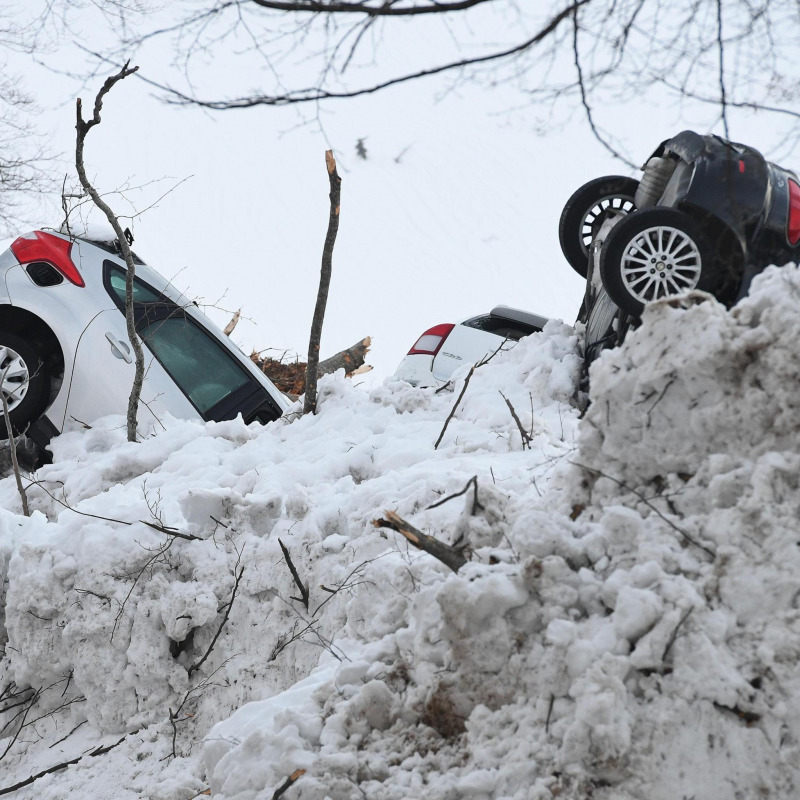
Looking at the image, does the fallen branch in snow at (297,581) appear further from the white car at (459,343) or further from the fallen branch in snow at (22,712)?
the white car at (459,343)

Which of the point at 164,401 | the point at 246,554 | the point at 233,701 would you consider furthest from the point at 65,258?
the point at 233,701

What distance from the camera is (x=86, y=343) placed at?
6.30 meters

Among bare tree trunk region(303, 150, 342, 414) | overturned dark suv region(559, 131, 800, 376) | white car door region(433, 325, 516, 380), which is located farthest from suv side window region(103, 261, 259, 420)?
overturned dark suv region(559, 131, 800, 376)

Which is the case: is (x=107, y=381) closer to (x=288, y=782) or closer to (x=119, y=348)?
(x=119, y=348)

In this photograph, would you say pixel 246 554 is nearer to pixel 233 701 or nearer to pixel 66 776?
pixel 233 701

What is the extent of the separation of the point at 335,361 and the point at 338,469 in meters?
7.02

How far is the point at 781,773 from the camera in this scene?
212 centimetres

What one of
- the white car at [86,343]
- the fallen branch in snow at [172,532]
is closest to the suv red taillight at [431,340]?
the white car at [86,343]

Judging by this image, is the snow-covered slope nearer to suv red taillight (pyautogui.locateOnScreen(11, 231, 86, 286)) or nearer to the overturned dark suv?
the overturned dark suv

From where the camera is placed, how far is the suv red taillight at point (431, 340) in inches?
264

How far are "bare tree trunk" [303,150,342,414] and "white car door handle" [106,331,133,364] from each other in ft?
5.03

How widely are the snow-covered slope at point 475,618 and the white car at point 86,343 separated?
2.24 metres

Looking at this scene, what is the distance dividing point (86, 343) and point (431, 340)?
266cm

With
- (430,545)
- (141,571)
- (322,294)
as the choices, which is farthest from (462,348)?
(430,545)
